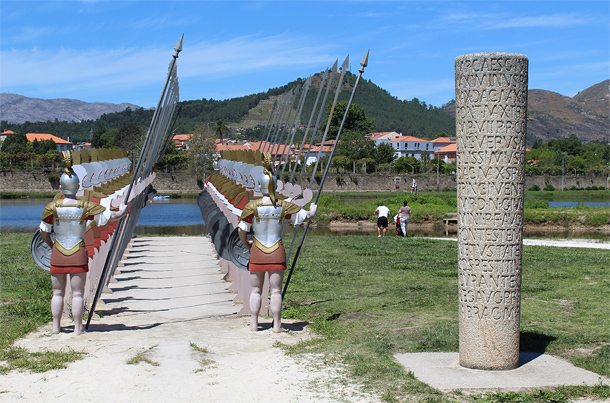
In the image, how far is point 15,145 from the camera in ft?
364

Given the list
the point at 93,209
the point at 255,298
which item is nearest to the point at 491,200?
the point at 255,298

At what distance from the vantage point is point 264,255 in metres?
7.57

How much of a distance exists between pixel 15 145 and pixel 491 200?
117 meters

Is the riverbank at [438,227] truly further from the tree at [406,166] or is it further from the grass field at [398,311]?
the tree at [406,166]

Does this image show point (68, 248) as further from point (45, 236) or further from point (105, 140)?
point (105, 140)

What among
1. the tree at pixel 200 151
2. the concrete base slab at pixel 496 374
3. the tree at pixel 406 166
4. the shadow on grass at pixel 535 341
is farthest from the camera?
the tree at pixel 406 166

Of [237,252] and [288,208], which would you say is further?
[237,252]

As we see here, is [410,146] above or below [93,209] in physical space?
above

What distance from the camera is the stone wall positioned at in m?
84.6

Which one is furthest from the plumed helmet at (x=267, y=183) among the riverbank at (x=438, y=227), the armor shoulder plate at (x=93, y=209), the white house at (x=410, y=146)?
the white house at (x=410, y=146)

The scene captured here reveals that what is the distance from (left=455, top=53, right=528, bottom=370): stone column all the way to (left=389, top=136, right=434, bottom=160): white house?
483 ft

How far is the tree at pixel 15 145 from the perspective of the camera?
108250 mm

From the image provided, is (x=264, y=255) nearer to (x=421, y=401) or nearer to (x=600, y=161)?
(x=421, y=401)

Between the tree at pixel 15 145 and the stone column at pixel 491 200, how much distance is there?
359ft
